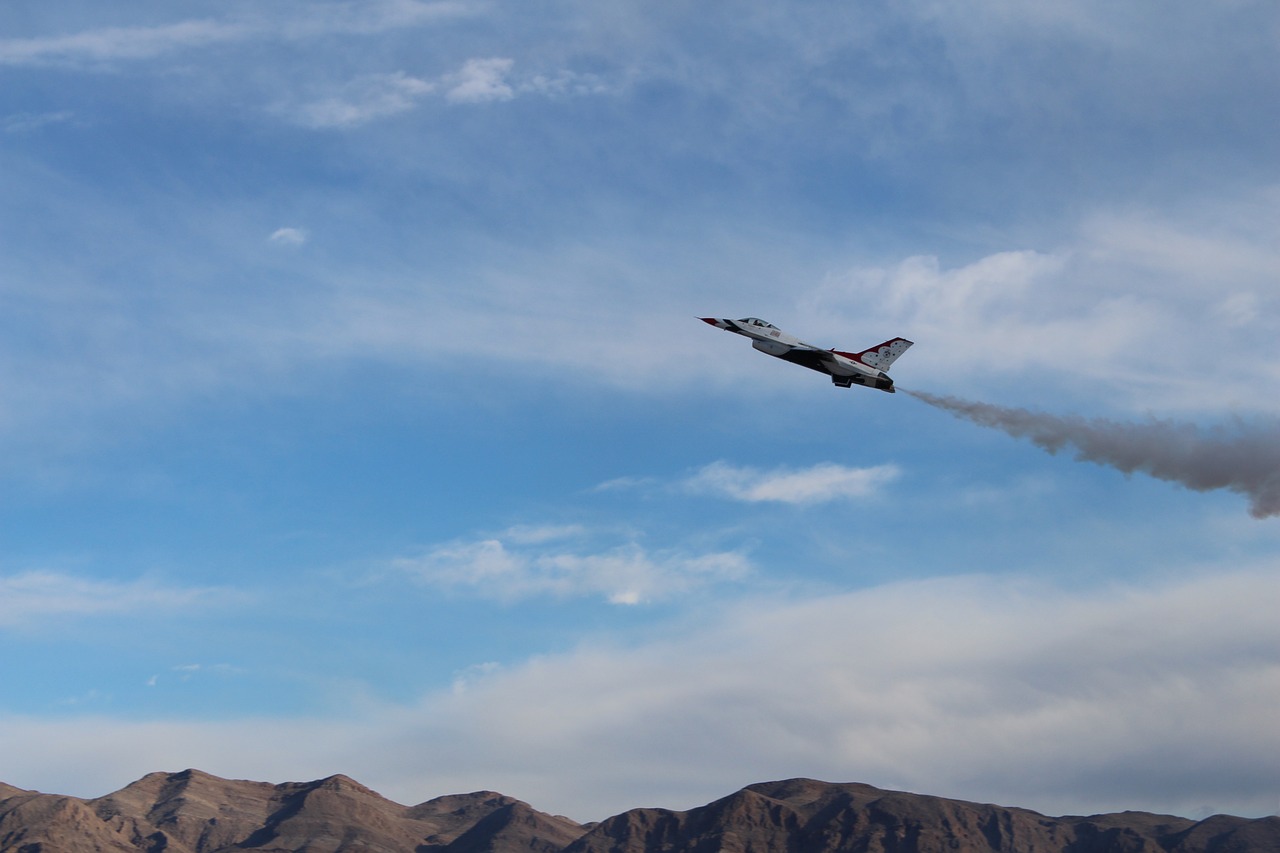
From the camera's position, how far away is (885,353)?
167250 mm

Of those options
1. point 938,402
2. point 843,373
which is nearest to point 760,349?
point 843,373

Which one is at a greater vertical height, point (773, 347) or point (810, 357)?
point (773, 347)

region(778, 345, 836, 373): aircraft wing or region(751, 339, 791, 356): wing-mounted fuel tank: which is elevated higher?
region(751, 339, 791, 356): wing-mounted fuel tank

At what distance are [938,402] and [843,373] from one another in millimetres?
13838

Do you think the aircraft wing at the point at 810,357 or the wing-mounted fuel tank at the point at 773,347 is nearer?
the aircraft wing at the point at 810,357

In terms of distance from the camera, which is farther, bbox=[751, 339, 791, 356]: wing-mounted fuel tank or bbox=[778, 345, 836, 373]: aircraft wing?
bbox=[751, 339, 791, 356]: wing-mounted fuel tank

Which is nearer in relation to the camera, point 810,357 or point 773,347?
point 810,357

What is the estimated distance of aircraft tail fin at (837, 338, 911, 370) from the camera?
543ft

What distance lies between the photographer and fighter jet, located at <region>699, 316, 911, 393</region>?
15562cm

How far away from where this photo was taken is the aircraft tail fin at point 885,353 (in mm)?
165625

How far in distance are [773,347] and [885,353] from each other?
14894mm

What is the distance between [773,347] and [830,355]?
24.9ft

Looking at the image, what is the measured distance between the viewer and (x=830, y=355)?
157m

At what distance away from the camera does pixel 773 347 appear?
16162 centimetres
